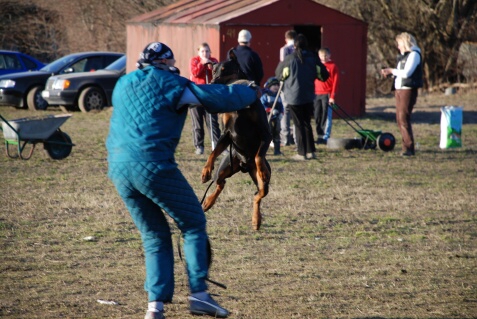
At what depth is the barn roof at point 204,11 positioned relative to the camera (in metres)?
18.0

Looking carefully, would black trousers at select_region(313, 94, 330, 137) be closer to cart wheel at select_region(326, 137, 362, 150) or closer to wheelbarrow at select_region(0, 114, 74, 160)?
cart wheel at select_region(326, 137, 362, 150)

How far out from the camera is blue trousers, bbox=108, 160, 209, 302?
4.91m


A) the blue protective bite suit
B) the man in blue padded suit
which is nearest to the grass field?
the man in blue padded suit

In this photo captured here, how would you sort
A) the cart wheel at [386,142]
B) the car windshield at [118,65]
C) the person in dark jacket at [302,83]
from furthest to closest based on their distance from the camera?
the car windshield at [118,65] < the cart wheel at [386,142] < the person in dark jacket at [302,83]

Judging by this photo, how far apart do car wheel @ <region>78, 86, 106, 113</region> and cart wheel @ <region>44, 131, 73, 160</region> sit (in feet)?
25.8

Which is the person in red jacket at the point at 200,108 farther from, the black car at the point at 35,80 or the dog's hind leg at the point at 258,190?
the black car at the point at 35,80

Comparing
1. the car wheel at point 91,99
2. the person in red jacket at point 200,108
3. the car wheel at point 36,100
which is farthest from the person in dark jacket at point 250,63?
the car wheel at point 36,100

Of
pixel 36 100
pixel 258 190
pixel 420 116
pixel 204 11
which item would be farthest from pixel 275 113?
pixel 36 100

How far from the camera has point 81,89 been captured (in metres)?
20.8

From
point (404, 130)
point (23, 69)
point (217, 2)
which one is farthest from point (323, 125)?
point (23, 69)

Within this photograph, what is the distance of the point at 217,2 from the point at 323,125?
6.68 m

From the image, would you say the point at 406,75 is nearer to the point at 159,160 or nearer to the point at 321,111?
the point at 321,111

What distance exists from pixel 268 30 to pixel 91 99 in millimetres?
5533

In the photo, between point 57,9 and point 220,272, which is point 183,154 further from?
point 57,9
